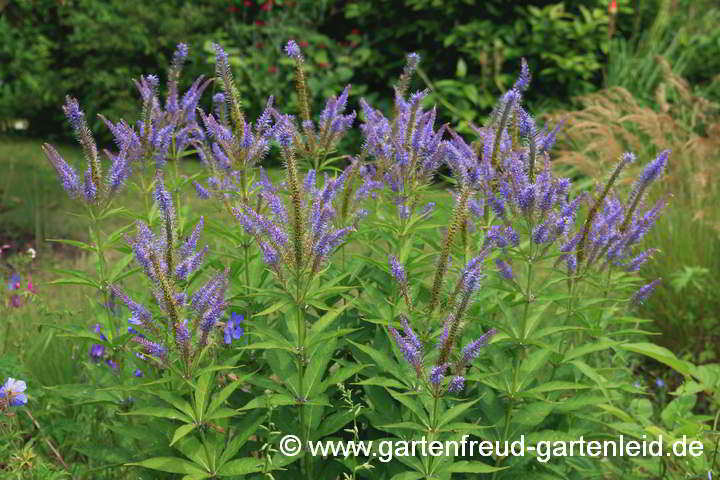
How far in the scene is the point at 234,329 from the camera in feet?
9.57

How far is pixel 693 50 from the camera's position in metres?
9.71

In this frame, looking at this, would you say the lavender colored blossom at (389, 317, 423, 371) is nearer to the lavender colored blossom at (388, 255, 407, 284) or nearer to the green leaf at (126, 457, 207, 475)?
the lavender colored blossom at (388, 255, 407, 284)

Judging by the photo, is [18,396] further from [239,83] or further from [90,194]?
[239,83]

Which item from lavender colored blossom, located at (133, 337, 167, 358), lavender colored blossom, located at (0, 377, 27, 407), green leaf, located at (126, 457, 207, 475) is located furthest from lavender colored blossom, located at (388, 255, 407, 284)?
lavender colored blossom, located at (0, 377, 27, 407)

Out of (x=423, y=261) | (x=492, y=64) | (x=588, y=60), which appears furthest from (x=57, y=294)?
(x=588, y=60)

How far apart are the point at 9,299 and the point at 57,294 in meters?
1.84

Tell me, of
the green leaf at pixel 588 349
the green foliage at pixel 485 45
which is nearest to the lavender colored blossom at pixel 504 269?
the green leaf at pixel 588 349

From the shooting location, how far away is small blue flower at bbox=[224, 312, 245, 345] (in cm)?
285

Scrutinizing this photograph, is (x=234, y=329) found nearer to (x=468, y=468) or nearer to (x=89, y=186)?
(x=89, y=186)
